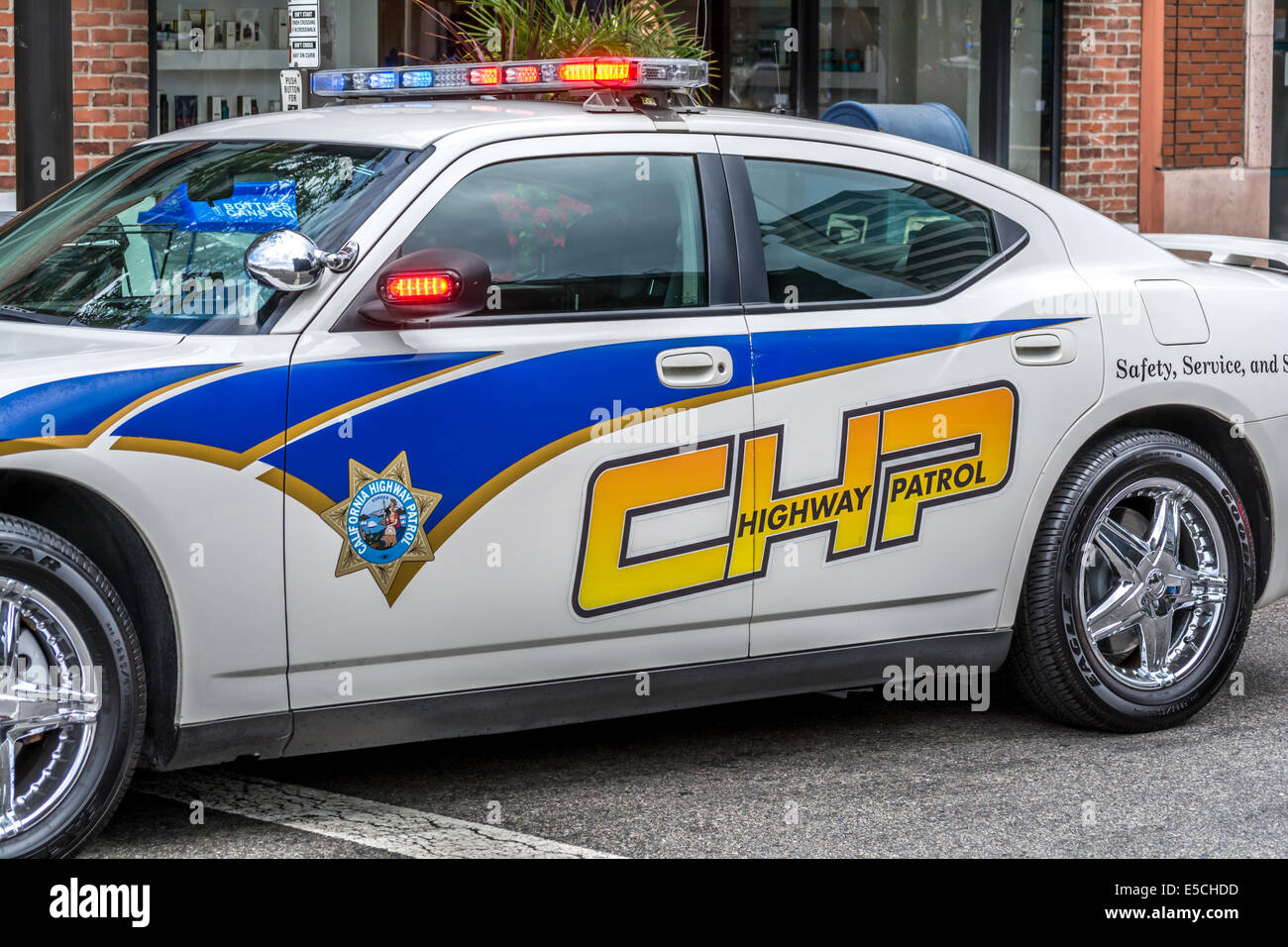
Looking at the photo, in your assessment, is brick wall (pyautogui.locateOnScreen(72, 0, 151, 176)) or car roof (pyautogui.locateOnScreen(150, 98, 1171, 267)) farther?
brick wall (pyautogui.locateOnScreen(72, 0, 151, 176))

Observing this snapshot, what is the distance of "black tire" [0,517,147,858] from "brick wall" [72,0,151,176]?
24.3 feet

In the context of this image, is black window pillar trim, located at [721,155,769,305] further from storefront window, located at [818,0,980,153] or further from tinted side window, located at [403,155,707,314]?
storefront window, located at [818,0,980,153]

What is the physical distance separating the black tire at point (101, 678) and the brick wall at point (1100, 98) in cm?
1102

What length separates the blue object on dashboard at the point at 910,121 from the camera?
6680mm

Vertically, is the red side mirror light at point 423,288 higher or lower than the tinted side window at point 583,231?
lower

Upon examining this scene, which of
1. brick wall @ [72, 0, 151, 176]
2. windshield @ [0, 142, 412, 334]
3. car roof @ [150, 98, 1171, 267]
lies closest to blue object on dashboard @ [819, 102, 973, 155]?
car roof @ [150, 98, 1171, 267]

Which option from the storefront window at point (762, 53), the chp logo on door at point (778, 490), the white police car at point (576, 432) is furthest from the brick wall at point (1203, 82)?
the chp logo on door at point (778, 490)

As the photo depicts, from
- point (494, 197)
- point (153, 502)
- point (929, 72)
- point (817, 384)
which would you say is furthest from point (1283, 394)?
point (929, 72)

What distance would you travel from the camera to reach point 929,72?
539 inches

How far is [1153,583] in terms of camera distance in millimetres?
5164

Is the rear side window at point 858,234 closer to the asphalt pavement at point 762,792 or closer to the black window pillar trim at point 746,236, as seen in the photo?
the black window pillar trim at point 746,236

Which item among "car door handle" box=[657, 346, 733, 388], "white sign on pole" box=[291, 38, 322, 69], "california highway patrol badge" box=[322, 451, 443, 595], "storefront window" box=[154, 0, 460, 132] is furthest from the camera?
"storefront window" box=[154, 0, 460, 132]

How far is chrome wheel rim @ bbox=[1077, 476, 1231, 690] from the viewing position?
5102 millimetres

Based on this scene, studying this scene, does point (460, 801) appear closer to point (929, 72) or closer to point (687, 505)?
point (687, 505)
